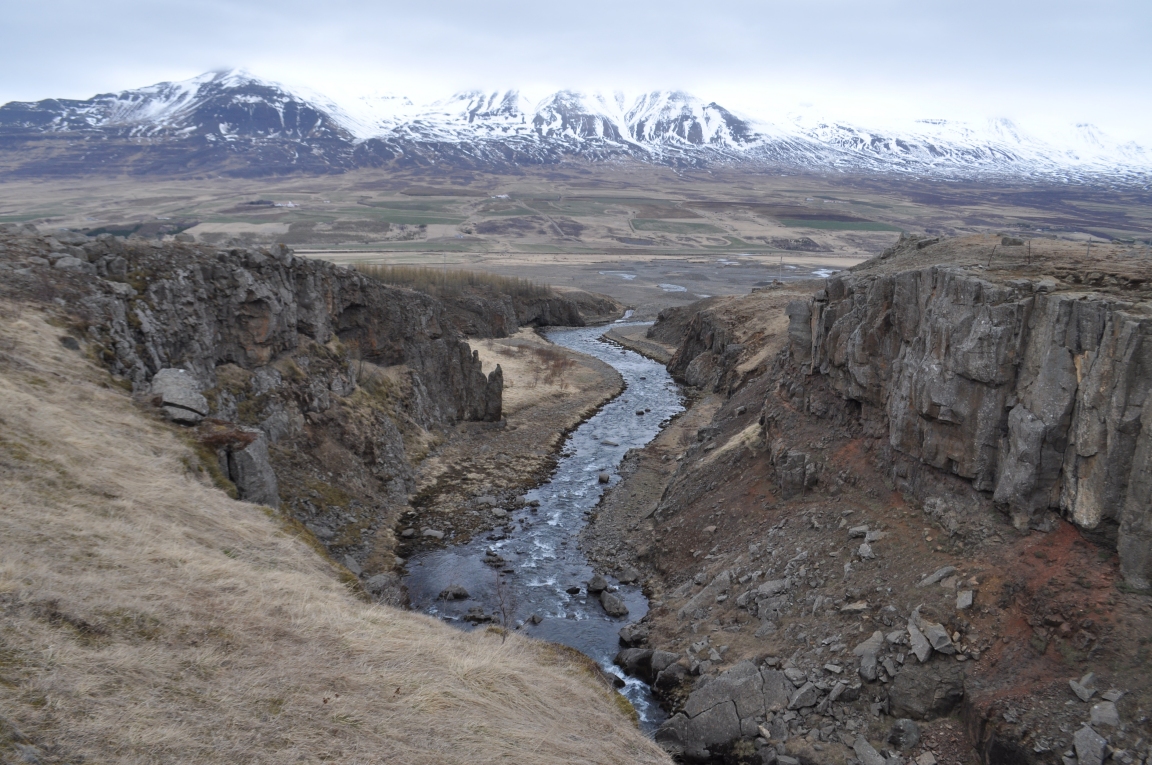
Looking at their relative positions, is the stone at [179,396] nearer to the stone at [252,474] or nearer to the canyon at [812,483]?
the canyon at [812,483]

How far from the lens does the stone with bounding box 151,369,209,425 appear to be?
26922 mm

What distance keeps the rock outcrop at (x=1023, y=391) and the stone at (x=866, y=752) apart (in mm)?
7228

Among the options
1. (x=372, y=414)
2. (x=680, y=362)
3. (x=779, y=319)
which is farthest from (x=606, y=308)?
(x=372, y=414)

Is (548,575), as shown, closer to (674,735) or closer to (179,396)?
(674,735)

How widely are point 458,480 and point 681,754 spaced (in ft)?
80.5

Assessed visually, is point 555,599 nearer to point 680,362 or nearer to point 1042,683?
point 1042,683

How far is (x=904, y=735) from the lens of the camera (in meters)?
18.4

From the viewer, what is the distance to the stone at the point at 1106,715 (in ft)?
51.2

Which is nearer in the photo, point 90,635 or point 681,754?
point 90,635

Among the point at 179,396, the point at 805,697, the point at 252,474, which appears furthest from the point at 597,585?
the point at 179,396

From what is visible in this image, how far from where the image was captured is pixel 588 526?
36875 millimetres

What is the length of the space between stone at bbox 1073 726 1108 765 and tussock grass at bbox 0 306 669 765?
866cm

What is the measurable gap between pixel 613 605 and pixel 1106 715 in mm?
16396

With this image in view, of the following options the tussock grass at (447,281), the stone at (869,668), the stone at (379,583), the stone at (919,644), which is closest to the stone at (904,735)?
the stone at (869,668)
